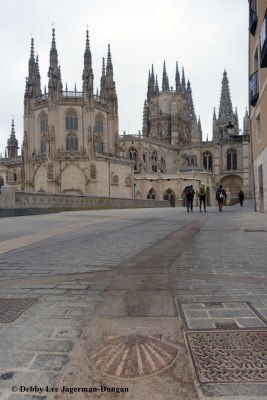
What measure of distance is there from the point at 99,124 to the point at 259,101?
34.0 meters

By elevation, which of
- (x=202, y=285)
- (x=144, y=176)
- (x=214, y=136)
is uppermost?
(x=214, y=136)

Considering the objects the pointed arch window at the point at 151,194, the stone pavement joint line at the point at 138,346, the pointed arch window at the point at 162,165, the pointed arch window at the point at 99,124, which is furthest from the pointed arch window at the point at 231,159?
the stone pavement joint line at the point at 138,346

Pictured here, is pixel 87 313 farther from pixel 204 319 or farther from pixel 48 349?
pixel 204 319

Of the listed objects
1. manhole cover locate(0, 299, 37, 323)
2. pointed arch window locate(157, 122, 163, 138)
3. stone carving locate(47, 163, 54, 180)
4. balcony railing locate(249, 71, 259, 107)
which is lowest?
manhole cover locate(0, 299, 37, 323)

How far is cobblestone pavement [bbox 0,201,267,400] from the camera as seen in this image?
170 cm

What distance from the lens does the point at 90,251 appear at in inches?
238

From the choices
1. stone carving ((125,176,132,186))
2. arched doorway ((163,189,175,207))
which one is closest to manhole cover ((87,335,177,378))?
stone carving ((125,176,132,186))

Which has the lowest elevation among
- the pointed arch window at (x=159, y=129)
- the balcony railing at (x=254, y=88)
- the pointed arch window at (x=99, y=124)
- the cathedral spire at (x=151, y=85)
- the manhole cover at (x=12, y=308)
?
the manhole cover at (x=12, y=308)

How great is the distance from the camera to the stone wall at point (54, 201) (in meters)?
18.1

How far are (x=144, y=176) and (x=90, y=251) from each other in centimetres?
5172

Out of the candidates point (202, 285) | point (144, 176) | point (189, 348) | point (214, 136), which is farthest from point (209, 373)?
point (214, 136)

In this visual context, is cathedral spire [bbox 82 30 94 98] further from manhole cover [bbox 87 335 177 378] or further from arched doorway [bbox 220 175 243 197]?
manhole cover [bbox 87 335 177 378]

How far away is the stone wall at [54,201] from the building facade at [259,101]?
41.7 ft

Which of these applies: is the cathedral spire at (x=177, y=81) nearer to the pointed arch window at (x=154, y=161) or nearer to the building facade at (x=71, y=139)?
the pointed arch window at (x=154, y=161)
